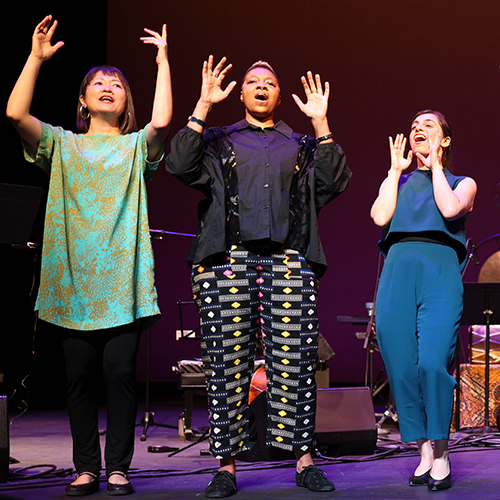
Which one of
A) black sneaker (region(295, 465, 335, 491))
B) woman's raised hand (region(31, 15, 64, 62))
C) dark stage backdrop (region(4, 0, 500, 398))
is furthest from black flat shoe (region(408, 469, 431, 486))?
dark stage backdrop (region(4, 0, 500, 398))

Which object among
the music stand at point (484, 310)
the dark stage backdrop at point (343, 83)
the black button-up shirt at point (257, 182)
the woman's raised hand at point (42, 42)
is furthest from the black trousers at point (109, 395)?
the dark stage backdrop at point (343, 83)

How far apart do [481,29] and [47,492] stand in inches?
234

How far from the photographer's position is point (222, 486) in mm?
2402

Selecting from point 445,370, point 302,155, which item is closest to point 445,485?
point 445,370

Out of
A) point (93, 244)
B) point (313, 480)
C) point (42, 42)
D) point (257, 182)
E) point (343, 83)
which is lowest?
point (313, 480)

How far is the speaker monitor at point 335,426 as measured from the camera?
3191mm

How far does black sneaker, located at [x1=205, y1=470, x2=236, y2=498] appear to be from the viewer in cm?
238

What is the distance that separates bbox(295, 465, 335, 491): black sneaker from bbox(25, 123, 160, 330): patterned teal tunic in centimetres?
83

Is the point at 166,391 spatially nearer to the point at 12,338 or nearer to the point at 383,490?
the point at 12,338

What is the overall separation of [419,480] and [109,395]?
1247 mm

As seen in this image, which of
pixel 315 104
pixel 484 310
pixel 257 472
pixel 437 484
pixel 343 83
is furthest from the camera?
pixel 343 83

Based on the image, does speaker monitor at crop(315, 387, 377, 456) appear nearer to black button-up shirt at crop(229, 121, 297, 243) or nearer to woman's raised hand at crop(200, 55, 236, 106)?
black button-up shirt at crop(229, 121, 297, 243)

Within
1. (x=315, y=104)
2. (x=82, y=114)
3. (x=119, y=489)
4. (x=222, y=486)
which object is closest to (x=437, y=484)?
(x=222, y=486)

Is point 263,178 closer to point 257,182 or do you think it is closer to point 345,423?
point 257,182
